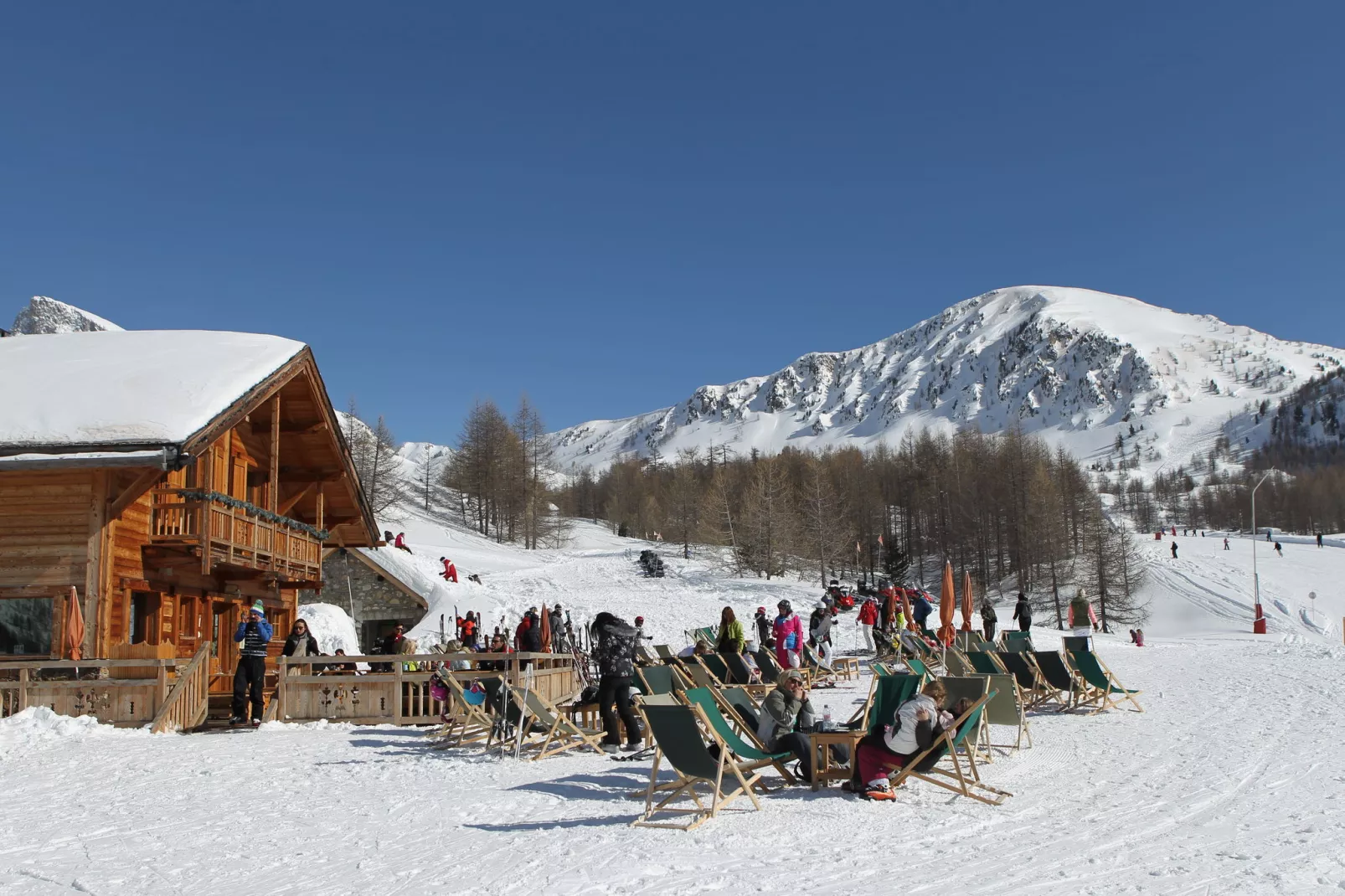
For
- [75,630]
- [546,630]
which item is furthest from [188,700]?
[546,630]

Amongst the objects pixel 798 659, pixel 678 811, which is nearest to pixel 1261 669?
pixel 798 659

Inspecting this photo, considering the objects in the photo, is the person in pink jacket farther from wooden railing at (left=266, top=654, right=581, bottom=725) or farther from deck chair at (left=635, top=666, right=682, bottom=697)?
deck chair at (left=635, top=666, right=682, bottom=697)

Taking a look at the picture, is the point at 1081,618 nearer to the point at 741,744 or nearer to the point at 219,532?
the point at 219,532

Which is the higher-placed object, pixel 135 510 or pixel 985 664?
pixel 135 510

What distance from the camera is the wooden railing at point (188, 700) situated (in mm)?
12648

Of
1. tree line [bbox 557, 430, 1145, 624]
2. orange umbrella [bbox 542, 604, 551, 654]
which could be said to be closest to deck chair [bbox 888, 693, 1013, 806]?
orange umbrella [bbox 542, 604, 551, 654]

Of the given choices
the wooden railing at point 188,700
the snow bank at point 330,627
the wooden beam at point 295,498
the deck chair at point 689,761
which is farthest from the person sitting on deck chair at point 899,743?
the snow bank at point 330,627

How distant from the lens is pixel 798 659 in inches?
676

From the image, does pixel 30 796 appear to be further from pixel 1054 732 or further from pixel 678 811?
pixel 1054 732

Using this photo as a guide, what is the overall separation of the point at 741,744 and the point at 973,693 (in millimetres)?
2391

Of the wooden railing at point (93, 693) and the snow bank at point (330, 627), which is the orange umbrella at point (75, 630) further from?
the snow bank at point (330, 627)

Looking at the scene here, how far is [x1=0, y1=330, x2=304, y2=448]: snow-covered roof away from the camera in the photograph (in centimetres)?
1423

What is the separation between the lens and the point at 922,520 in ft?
269

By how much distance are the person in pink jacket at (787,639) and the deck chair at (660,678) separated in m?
6.18
